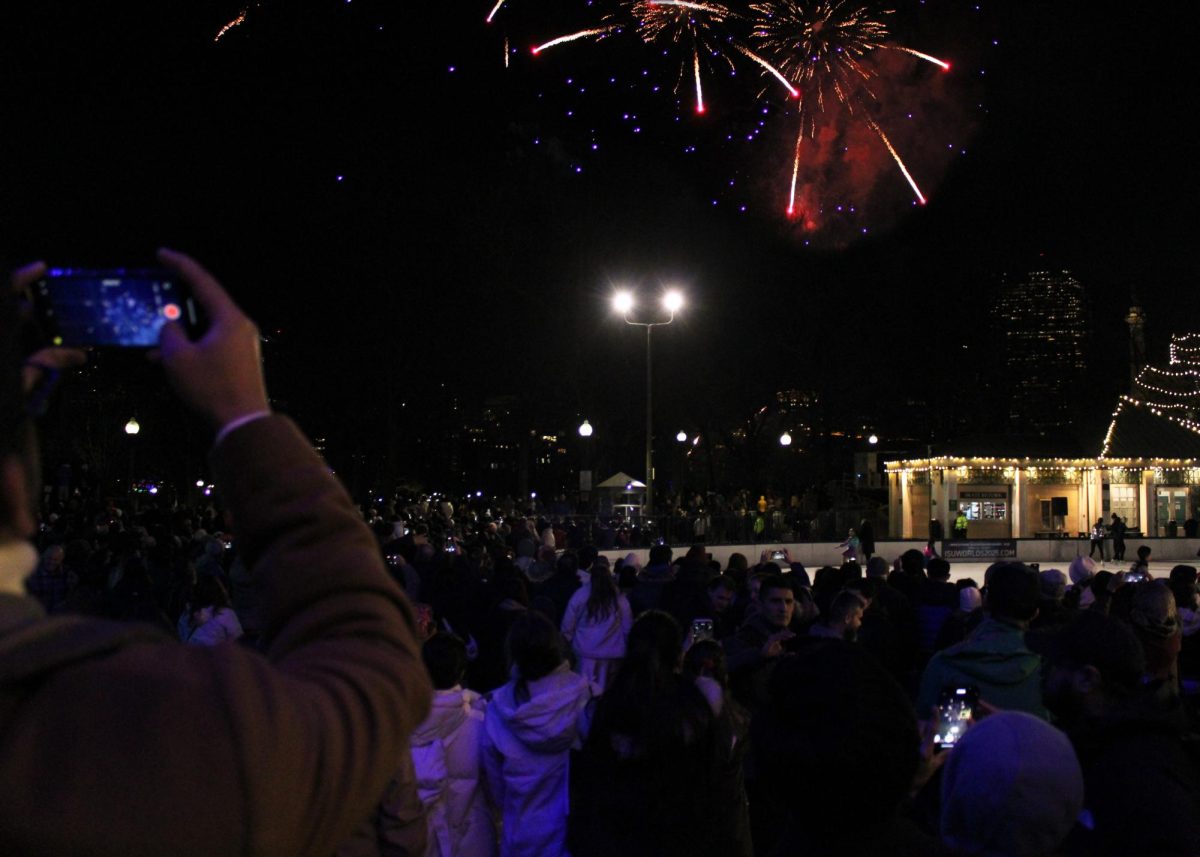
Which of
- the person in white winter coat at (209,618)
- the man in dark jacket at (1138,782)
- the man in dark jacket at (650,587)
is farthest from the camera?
the man in dark jacket at (650,587)

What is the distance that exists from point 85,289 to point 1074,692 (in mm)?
3780

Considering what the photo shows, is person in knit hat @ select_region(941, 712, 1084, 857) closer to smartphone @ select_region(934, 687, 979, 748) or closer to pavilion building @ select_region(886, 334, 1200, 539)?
smartphone @ select_region(934, 687, 979, 748)

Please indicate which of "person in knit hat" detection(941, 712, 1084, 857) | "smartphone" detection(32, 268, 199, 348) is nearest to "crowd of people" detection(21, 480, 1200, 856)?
"person in knit hat" detection(941, 712, 1084, 857)

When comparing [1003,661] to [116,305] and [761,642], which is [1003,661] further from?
[116,305]

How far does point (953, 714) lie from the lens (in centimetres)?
362

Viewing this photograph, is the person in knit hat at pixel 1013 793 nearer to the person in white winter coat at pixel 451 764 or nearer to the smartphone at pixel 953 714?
the smartphone at pixel 953 714

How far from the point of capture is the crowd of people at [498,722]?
112 cm

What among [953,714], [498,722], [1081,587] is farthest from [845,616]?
[1081,587]

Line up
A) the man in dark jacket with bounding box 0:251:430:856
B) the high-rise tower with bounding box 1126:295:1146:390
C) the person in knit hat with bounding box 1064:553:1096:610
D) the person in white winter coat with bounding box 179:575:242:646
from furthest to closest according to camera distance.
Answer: the high-rise tower with bounding box 1126:295:1146:390, the person in knit hat with bounding box 1064:553:1096:610, the person in white winter coat with bounding box 179:575:242:646, the man in dark jacket with bounding box 0:251:430:856

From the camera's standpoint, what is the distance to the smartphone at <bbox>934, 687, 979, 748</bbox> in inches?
140

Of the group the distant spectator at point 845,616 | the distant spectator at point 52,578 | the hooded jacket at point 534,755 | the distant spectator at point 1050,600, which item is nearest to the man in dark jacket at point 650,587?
Result: the distant spectator at point 1050,600

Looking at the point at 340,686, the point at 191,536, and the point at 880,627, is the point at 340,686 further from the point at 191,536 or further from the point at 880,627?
the point at 191,536

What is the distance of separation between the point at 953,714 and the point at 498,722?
2.81 meters

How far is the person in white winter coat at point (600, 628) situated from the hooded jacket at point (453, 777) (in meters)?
3.69
